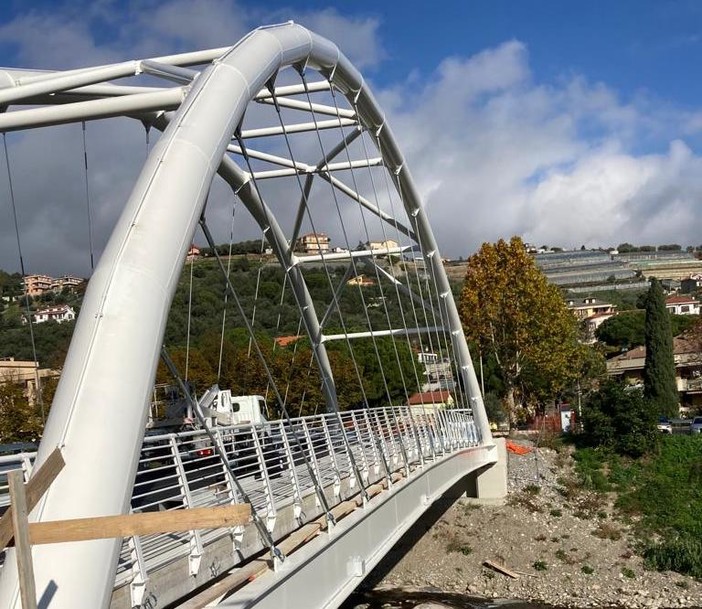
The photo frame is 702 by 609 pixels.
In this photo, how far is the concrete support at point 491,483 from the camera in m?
30.9

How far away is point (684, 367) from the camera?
70.2m

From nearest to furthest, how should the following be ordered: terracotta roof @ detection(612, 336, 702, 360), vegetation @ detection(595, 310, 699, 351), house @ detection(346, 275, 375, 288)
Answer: house @ detection(346, 275, 375, 288)
terracotta roof @ detection(612, 336, 702, 360)
vegetation @ detection(595, 310, 699, 351)

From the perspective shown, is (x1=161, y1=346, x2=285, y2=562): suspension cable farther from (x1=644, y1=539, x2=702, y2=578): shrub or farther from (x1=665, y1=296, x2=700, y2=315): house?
(x1=665, y1=296, x2=700, y2=315): house

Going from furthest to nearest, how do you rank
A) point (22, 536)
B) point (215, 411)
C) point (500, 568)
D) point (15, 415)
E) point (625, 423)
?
point (625, 423) → point (15, 415) → point (500, 568) → point (215, 411) → point (22, 536)

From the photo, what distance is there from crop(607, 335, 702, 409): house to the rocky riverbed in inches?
1316

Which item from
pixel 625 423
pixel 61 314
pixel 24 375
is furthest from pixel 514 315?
pixel 24 375

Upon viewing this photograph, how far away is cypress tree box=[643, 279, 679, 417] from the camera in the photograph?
44.7 metres

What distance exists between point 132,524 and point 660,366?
145 feet

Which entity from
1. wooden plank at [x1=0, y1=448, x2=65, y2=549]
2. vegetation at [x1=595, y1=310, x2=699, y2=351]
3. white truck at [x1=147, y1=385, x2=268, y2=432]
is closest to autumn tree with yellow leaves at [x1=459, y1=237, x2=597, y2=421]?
white truck at [x1=147, y1=385, x2=268, y2=432]

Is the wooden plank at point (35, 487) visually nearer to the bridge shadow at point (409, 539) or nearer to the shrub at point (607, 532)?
the bridge shadow at point (409, 539)

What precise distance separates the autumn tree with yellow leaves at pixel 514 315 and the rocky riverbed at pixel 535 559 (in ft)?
30.2

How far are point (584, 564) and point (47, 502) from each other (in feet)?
79.7

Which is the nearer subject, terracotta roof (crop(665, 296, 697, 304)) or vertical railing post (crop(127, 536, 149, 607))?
vertical railing post (crop(127, 536, 149, 607))

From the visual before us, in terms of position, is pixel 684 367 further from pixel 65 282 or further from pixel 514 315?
pixel 65 282
